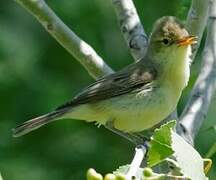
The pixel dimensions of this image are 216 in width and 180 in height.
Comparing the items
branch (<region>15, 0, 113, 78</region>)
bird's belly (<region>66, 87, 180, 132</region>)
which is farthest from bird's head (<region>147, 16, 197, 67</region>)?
branch (<region>15, 0, 113, 78</region>)

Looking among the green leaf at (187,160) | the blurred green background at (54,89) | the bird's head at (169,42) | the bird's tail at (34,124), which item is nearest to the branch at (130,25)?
the bird's head at (169,42)

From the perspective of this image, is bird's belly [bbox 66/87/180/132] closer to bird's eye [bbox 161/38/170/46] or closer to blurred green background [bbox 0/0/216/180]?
bird's eye [bbox 161/38/170/46]

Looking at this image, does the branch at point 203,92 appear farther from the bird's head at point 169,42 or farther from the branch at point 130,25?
the branch at point 130,25

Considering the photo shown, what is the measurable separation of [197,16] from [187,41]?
0.15m

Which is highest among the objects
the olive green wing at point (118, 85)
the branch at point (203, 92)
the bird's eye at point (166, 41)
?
the bird's eye at point (166, 41)

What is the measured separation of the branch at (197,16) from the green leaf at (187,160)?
1884 mm

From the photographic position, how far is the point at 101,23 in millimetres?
6020

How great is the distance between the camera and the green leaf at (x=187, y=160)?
77.1 inches

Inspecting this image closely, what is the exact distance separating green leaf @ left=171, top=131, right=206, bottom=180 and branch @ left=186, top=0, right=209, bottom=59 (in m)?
1.88

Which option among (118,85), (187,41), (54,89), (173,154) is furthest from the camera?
(54,89)

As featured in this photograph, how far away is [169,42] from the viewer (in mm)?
4145

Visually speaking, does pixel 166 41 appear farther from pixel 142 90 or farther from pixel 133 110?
pixel 133 110

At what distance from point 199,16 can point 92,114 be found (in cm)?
84

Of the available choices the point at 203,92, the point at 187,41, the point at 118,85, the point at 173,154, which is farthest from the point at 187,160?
the point at 118,85
